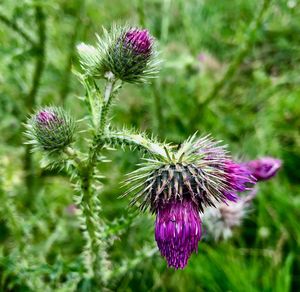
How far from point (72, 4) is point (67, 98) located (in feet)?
3.33

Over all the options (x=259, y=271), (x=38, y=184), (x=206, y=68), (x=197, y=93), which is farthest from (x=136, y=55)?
(x=206, y=68)

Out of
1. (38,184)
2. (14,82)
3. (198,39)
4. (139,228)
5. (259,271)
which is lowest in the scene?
(259,271)

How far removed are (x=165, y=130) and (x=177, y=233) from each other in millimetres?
2214

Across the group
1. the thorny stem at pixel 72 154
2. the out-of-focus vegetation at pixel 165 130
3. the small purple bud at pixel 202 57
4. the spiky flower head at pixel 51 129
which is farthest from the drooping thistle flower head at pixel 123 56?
the small purple bud at pixel 202 57

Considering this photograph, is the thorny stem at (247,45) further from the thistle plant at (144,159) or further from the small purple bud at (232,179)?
the small purple bud at (232,179)

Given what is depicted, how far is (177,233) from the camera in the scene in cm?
180

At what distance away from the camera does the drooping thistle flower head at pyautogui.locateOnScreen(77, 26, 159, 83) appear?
79.9 inches

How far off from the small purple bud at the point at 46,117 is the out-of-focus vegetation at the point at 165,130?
573 millimetres

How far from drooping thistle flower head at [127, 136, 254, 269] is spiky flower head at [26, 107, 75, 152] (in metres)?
0.35

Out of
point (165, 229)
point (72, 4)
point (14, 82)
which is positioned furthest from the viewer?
point (72, 4)

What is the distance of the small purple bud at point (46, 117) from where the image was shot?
2010 mm

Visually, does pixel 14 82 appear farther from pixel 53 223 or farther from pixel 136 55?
pixel 136 55

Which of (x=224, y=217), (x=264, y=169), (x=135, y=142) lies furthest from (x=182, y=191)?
(x=224, y=217)

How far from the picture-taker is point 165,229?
1805 millimetres
